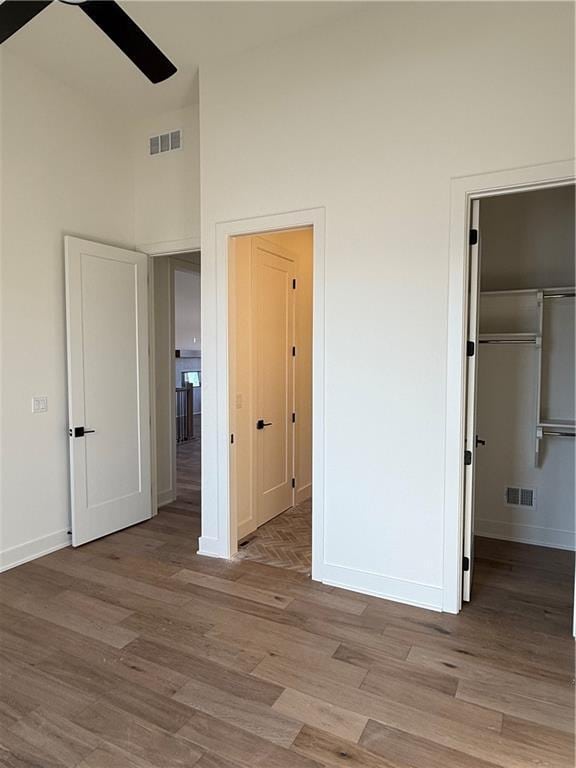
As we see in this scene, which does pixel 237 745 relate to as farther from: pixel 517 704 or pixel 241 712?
pixel 517 704

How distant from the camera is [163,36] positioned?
3076 millimetres

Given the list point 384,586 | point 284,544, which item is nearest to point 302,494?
point 284,544

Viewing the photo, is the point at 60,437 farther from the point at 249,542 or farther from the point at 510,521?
the point at 510,521

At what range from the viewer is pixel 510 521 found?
388 cm

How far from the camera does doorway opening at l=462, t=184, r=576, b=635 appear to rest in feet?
12.0

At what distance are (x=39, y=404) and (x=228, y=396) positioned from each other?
58.4 inches

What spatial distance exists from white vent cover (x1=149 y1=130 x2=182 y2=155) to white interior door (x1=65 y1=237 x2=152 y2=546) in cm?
96

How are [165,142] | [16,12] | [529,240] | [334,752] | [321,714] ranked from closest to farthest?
[334,752] → [321,714] → [16,12] → [529,240] → [165,142]

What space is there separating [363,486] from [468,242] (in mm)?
1592

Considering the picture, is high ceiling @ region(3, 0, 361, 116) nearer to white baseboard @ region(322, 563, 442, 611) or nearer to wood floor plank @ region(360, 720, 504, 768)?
white baseboard @ region(322, 563, 442, 611)

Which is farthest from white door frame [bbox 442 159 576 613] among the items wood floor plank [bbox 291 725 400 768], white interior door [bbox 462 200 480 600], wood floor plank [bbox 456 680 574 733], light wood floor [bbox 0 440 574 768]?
wood floor plank [bbox 291 725 400 768]

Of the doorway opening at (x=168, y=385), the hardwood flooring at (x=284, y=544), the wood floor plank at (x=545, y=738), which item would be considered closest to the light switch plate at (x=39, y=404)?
the doorway opening at (x=168, y=385)

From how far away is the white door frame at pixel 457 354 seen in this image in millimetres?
2545

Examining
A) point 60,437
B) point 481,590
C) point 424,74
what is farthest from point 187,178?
point 481,590
